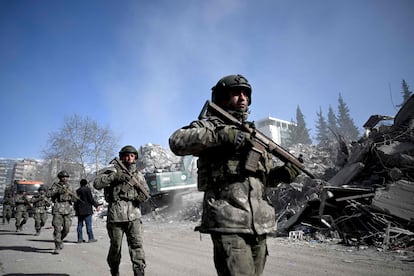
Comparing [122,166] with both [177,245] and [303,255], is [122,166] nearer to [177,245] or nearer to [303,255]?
[177,245]

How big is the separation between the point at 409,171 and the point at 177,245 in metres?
7.19

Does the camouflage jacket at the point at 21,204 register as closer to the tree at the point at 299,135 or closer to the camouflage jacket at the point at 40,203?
the camouflage jacket at the point at 40,203

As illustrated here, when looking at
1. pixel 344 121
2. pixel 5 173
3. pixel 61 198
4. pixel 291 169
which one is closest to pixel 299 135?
Result: pixel 344 121

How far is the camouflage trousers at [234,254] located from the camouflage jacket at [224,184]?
65mm

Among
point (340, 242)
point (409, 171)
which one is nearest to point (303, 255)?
point (340, 242)

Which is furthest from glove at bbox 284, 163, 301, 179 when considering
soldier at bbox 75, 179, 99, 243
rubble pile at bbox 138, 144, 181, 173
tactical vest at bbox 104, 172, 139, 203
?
rubble pile at bbox 138, 144, 181, 173

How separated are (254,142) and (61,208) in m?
6.72

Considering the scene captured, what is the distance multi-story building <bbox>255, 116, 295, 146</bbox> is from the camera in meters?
54.3

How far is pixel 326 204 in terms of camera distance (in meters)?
7.47

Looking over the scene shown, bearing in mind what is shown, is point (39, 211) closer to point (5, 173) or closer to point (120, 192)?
point (120, 192)

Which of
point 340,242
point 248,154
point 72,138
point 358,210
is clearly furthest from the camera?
point 72,138

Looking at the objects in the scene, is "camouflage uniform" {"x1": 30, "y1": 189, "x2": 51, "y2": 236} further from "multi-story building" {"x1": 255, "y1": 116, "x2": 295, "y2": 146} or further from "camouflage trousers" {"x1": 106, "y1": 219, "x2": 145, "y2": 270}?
"multi-story building" {"x1": 255, "y1": 116, "x2": 295, "y2": 146}

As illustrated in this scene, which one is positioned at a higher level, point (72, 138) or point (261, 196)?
point (72, 138)

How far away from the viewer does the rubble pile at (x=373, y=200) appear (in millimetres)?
6059
